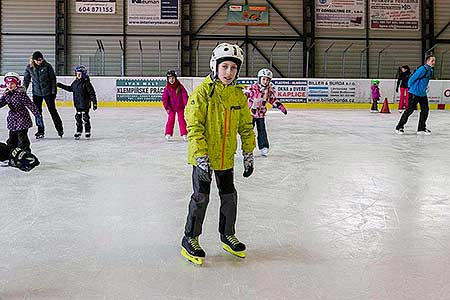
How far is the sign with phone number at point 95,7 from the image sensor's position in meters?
22.9

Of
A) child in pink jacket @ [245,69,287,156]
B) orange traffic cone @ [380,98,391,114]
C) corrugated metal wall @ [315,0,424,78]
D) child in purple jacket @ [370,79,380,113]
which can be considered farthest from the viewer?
corrugated metal wall @ [315,0,424,78]

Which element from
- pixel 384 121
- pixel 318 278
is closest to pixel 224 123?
pixel 318 278

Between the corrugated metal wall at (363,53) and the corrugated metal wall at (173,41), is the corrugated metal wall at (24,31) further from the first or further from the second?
the corrugated metal wall at (363,53)

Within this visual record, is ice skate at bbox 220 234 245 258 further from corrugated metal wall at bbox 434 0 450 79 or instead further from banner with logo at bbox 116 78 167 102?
corrugated metal wall at bbox 434 0 450 79

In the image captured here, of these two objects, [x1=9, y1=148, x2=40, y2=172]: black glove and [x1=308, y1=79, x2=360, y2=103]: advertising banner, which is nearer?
[x1=9, y1=148, x2=40, y2=172]: black glove

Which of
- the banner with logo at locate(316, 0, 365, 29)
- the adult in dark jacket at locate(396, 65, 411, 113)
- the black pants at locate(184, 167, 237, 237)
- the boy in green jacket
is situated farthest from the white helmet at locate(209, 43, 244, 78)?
the banner with logo at locate(316, 0, 365, 29)

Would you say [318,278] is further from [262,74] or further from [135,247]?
[262,74]

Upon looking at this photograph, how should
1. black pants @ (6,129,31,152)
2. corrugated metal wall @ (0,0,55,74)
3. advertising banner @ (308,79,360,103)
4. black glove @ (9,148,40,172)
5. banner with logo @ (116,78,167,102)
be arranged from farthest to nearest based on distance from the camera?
corrugated metal wall @ (0,0,55,74)
advertising banner @ (308,79,360,103)
banner with logo @ (116,78,167,102)
black pants @ (6,129,31,152)
black glove @ (9,148,40,172)

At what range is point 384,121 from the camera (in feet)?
48.5

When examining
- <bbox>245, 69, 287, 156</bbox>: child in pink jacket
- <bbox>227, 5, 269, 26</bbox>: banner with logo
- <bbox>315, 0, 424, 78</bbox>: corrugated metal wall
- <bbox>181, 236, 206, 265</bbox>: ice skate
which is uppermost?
<bbox>227, 5, 269, 26</bbox>: banner with logo

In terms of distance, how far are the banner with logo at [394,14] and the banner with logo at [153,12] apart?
8418 millimetres

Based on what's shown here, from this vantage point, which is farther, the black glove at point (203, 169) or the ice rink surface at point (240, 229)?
the black glove at point (203, 169)

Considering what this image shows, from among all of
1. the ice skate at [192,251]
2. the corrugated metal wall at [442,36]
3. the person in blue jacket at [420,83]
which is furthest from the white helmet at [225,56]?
the corrugated metal wall at [442,36]

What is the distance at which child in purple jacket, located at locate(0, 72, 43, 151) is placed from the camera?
6504mm
